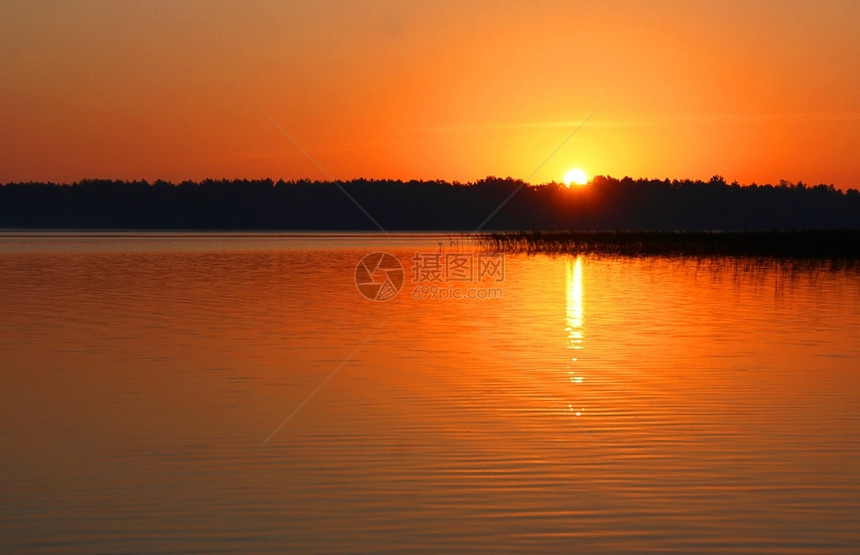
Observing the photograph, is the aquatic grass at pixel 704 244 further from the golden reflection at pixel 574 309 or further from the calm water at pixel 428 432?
the calm water at pixel 428 432

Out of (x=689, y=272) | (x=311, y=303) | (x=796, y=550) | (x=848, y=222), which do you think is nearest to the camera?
(x=796, y=550)

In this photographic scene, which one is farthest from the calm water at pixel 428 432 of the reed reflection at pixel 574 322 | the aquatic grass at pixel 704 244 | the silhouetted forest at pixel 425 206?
the silhouetted forest at pixel 425 206

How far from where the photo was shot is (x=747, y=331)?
20031 mm

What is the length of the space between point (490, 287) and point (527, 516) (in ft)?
83.4

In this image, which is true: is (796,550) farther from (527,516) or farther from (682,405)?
(682,405)

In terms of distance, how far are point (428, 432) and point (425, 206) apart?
171013 mm

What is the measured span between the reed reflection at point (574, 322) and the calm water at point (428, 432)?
0.44ft

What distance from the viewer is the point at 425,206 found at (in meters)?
181

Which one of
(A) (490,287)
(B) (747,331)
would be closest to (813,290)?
(A) (490,287)

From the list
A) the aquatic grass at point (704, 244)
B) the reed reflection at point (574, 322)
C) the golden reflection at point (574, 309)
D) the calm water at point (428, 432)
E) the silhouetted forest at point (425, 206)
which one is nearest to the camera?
the calm water at point (428, 432)

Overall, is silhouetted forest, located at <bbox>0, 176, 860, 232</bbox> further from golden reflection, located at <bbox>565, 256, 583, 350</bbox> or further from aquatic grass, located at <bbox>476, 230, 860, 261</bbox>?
golden reflection, located at <bbox>565, 256, 583, 350</bbox>

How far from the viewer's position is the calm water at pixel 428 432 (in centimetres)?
719

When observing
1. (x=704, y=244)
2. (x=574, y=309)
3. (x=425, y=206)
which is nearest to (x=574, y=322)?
(x=574, y=309)

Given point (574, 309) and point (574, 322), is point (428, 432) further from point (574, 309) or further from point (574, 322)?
point (574, 309)
